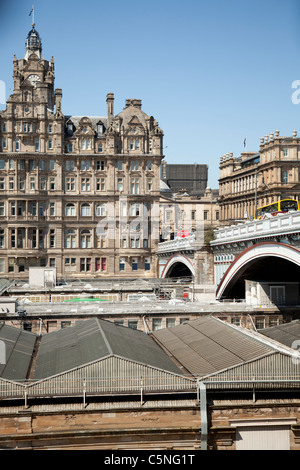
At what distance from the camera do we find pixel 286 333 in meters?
41.7

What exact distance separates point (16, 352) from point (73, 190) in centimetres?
6828

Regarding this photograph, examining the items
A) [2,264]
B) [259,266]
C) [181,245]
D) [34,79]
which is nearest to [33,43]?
[34,79]


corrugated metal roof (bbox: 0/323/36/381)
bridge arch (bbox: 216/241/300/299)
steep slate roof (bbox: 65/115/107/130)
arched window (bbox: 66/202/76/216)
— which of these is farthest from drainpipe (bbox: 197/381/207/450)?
steep slate roof (bbox: 65/115/107/130)

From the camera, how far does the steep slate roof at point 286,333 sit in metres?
39.9

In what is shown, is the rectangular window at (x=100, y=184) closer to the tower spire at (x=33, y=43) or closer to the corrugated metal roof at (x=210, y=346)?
the tower spire at (x=33, y=43)

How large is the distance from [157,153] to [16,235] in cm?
2539

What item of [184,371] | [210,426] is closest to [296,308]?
[184,371]

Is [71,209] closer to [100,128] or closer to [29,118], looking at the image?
[100,128]

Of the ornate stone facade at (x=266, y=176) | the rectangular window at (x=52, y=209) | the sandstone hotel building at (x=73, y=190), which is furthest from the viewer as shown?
the ornate stone facade at (x=266, y=176)

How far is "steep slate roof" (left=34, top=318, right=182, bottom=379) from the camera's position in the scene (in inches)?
1196

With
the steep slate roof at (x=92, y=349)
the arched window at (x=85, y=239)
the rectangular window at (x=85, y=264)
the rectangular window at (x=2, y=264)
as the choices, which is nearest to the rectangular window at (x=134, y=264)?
the rectangular window at (x=85, y=264)

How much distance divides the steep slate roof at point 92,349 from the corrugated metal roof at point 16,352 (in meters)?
0.64

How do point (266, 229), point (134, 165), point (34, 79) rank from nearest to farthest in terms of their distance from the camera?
1. point (266, 229)
2. point (134, 165)
3. point (34, 79)

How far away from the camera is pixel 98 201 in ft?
330
